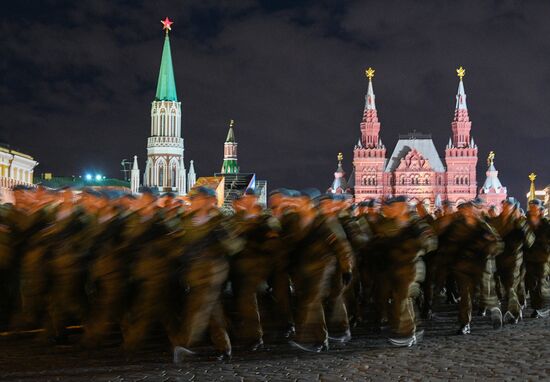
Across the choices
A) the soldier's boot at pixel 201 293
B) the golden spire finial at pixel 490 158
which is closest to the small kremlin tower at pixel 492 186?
the golden spire finial at pixel 490 158

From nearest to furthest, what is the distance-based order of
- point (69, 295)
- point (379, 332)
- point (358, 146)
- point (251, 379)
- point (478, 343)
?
point (251, 379), point (69, 295), point (478, 343), point (379, 332), point (358, 146)

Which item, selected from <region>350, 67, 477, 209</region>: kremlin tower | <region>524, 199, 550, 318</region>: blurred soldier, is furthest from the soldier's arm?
<region>350, 67, 477, 209</region>: kremlin tower

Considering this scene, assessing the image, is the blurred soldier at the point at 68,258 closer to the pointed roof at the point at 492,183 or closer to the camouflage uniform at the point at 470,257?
the camouflage uniform at the point at 470,257

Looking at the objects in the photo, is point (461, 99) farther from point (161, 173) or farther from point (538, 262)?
point (538, 262)

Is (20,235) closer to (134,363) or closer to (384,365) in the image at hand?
(134,363)

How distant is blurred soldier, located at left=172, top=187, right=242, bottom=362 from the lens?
7176 mm

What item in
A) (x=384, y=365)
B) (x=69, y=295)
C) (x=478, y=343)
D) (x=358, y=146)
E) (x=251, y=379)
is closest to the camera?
(x=251, y=379)

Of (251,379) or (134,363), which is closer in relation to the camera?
(251,379)

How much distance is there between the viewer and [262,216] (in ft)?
26.8

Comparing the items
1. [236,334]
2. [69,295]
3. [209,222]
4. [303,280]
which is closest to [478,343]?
[303,280]

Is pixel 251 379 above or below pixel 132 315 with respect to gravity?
below

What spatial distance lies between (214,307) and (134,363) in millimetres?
1062

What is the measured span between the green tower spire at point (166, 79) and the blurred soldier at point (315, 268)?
284ft

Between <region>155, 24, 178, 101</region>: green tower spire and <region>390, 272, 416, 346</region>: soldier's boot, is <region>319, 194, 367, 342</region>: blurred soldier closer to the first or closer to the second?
<region>390, 272, 416, 346</region>: soldier's boot
